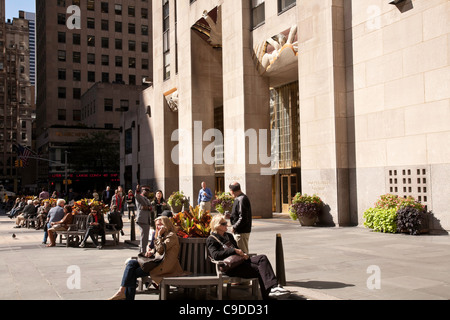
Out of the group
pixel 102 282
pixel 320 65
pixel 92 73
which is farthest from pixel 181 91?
pixel 92 73

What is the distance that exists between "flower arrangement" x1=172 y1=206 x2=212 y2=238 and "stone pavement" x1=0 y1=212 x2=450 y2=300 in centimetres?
117

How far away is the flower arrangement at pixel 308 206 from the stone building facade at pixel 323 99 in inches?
16.8

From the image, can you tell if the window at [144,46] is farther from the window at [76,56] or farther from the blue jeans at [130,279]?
the blue jeans at [130,279]

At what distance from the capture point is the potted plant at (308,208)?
1967cm

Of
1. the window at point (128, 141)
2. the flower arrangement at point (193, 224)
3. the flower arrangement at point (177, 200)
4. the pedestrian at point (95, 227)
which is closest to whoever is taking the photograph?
the flower arrangement at point (193, 224)

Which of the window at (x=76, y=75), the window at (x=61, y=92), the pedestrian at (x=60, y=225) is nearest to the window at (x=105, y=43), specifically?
the window at (x=76, y=75)

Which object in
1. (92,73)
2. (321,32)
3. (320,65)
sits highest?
(92,73)

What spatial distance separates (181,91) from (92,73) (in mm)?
60432

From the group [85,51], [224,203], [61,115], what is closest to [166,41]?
[224,203]

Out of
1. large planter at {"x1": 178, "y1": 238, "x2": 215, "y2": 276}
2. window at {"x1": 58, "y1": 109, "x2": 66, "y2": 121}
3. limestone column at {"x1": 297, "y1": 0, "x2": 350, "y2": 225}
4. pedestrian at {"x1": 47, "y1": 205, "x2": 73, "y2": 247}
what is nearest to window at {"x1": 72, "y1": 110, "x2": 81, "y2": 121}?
window at {"x1": 58, "y1": 109, "x2": 66, "y2": 121}

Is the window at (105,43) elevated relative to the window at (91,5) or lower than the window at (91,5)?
lower

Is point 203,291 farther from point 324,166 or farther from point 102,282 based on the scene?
point 324,166
